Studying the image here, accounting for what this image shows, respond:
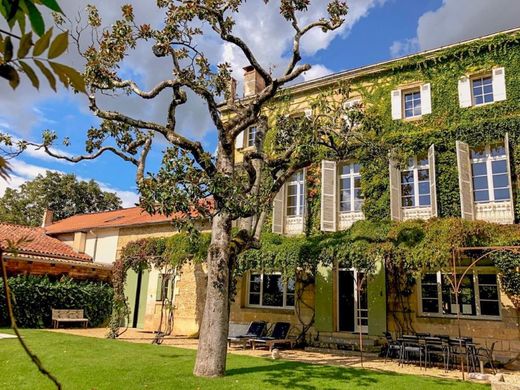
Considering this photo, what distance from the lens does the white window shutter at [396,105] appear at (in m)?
15.1

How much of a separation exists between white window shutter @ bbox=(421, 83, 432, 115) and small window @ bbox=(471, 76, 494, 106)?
1295mm

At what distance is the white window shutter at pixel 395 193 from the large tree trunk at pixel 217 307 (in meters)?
6.58

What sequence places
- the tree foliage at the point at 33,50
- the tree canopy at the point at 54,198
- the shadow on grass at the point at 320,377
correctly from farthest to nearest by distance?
the tree canopy at the point at 54,198
the shadow on grass at the point at 320,377
the tree foliage at the point at 33,50

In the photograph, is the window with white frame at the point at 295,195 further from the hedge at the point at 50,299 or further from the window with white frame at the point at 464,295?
the hedge at the point at 50,299

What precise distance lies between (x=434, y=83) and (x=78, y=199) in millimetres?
31920

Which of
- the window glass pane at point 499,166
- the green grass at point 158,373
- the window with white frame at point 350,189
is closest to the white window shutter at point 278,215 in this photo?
the window with white frame at point 350,189

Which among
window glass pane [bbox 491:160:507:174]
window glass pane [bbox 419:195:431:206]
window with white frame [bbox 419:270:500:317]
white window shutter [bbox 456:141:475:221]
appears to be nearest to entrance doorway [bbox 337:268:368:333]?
window with white frame [bbox 419:270:500:317]

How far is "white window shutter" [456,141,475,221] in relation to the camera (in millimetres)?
12686

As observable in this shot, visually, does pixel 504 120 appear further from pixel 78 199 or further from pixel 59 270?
Answer: pixel 78 199

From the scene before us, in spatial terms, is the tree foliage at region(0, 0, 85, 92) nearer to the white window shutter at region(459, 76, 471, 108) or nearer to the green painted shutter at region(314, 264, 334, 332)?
the green painted shutter at region(314, 264, 334, 332)

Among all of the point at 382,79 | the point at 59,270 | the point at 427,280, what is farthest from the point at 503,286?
the point at 59,270

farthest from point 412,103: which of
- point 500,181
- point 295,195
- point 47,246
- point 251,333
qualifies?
point 47,246

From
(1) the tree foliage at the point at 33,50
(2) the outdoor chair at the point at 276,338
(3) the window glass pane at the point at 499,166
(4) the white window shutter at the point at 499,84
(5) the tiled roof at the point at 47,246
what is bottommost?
(2) the outdoor chair at the point at 276,338

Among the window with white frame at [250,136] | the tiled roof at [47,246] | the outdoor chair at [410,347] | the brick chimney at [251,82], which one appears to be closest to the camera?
the outdoor chair at [410,347]
